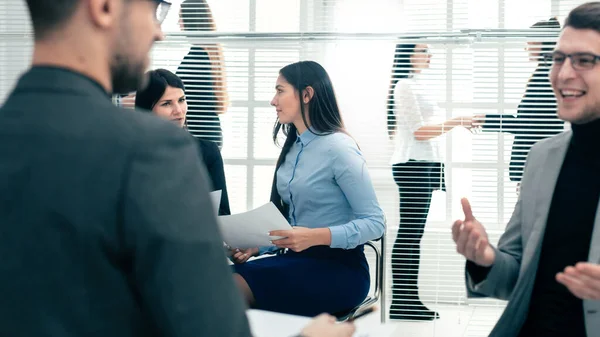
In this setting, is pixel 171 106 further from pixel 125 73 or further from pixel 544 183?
pixel 125 73

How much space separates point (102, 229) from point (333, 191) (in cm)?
186

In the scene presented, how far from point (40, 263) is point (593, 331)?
1209 millimetres

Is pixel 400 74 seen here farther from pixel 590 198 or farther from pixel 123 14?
pixel 123 14

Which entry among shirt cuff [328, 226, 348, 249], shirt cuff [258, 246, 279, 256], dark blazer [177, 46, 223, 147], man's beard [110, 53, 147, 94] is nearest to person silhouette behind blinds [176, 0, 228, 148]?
dark blazer [177, 46, 223, 147]

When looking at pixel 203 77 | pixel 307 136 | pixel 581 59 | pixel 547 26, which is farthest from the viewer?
pixel 203 77

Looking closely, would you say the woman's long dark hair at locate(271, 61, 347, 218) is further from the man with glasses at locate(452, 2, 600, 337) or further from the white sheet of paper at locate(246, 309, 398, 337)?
the white sheet of paper at locate(246, 309, 398, 337)

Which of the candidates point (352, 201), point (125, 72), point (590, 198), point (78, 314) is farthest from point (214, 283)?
point (352, 201)

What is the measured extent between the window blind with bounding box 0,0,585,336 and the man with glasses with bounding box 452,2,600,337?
1859 millimetres

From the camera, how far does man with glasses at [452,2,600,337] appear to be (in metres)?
1.55

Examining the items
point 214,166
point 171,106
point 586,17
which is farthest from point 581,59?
point 171,106

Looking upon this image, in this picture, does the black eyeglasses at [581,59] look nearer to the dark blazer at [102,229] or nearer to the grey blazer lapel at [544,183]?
the grey blazer lapel at [544,183]

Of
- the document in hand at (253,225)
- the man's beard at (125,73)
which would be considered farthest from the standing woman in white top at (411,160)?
the man's beard at (125,73)

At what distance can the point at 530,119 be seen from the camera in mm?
3432

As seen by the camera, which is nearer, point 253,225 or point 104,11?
point 104,11
